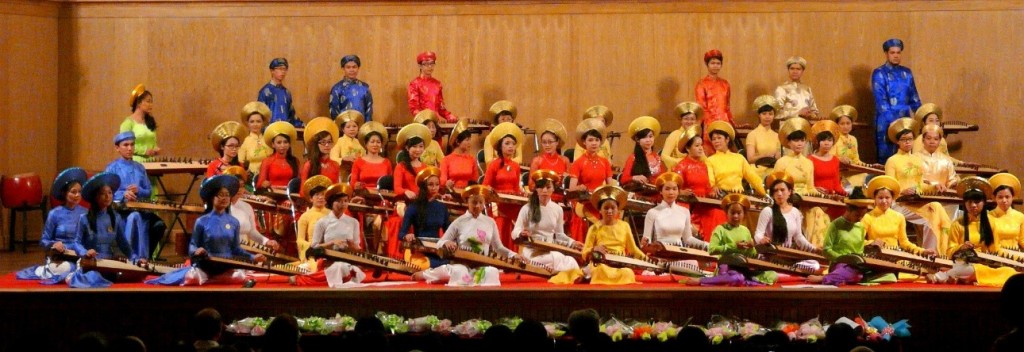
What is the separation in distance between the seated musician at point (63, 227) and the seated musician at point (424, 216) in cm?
230

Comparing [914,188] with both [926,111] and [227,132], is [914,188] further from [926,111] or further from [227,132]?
[227,132]

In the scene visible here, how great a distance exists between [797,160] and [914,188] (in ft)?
3.15

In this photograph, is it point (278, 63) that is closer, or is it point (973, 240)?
point (973, 240)

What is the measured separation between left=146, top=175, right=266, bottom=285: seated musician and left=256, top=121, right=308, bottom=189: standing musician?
1.57 meters

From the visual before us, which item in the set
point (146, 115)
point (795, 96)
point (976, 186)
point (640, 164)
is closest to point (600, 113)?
point (640, 164)

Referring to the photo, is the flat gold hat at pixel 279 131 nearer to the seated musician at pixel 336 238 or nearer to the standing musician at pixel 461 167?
the standing musician at pixel 461 167

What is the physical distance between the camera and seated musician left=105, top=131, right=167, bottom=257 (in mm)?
10922

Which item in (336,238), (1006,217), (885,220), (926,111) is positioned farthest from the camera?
(926,111)

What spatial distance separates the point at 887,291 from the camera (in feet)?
30.2

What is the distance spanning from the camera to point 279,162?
11961 millimetres

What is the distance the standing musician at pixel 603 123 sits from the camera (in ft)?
40.8

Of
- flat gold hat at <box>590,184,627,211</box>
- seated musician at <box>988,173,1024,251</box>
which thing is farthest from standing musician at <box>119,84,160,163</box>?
seated musician at <box>988,173,1024,251</box>

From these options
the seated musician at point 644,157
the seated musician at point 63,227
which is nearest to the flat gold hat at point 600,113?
the seated musician at point 644,157

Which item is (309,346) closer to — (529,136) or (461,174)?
(461,174)
